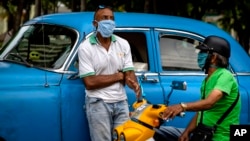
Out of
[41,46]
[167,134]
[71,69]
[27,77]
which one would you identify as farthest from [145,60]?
[167,134]

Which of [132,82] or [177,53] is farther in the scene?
[177,53]

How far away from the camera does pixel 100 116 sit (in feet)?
14.4

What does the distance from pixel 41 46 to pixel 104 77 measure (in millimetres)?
1150

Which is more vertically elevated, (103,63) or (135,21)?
(135,21)

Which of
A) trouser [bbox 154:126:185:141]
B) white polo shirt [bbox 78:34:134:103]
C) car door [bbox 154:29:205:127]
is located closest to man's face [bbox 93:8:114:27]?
white polo shirt [bbox 78:34:134:103]

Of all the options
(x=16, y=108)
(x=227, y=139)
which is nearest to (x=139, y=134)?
(x=227, y=139)

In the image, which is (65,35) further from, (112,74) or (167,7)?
(167,7)

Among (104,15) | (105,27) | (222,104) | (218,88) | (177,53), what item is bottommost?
(222,104)

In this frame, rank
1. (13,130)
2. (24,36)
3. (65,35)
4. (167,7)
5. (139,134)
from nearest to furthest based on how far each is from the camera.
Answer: (139,134), (13,130), (65,35), (24,36), (167,7)

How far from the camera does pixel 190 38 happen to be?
5285 mm

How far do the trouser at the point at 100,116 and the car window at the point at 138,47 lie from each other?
2.52 ft

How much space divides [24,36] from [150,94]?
1.52m

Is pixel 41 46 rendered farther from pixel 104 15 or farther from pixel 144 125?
pixel 144 125

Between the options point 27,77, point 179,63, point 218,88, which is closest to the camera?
point 218,88
